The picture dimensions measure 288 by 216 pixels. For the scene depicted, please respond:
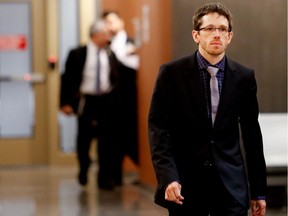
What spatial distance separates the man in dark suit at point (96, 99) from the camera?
816 cm

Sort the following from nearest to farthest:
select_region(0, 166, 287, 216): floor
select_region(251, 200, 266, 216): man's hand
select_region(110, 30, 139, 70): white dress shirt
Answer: select_region(251, 200, 266, 216): man's hand → select_region(0, 166, 287, 216): floor → select_region(110, 30, 139, 70): white dress shirt

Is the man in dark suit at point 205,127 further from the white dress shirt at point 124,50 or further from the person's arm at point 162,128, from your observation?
the white dress shirt at point 124,50

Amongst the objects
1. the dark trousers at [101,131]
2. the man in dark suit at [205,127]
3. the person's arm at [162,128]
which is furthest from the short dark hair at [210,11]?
the dark trousers at [101,131]

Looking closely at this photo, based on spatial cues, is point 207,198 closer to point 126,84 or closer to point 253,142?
point 253,142

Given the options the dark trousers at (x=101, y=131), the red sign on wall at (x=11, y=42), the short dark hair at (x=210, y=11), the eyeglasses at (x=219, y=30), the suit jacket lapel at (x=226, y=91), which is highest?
the short dark hair at (x=210, y=11)

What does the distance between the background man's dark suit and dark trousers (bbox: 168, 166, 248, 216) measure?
5.06 metres

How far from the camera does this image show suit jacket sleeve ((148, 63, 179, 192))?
3096mm

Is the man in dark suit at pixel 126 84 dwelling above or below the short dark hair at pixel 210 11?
below

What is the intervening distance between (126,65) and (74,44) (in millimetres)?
2407

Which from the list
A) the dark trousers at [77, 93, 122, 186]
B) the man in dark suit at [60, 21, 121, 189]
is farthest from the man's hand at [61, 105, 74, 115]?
the dark trousers at [77, 93, 122, 186]

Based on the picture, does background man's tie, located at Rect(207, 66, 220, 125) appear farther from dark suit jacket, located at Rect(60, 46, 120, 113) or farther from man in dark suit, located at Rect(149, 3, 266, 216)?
dark suit jacket, located at Rect(60, 46, 120, 113)

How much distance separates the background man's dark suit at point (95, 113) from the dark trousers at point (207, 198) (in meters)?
5.06

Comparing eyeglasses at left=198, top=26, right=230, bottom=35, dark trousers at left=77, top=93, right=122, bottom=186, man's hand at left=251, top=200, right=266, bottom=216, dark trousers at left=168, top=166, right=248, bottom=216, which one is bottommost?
dark trousers at left=77, top=93, right=122, bottom=186

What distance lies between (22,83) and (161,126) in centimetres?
792
